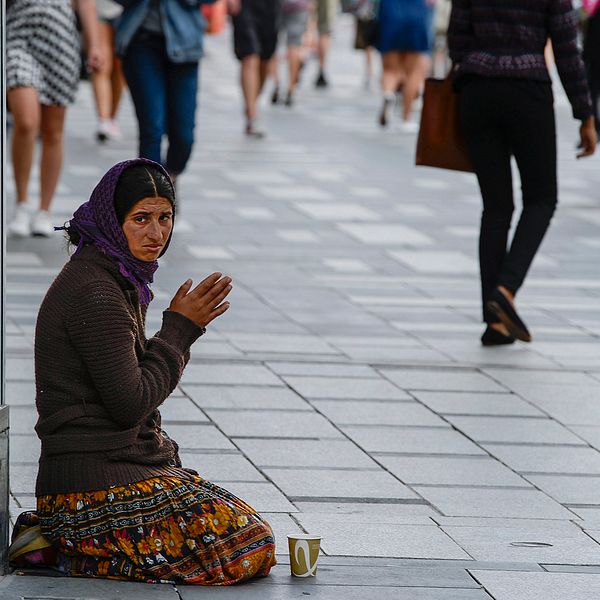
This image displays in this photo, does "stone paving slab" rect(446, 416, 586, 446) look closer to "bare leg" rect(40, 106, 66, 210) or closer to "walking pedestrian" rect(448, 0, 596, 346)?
"walking pedestrian" rect(448, 0, 596, 346)

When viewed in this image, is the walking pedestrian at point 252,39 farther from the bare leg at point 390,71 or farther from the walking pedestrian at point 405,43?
the bare leg at point 390,71

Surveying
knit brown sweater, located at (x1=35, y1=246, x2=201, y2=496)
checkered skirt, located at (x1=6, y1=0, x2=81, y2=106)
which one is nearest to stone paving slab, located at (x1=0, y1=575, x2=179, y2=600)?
knit brown sweater, located at (x1=35, y1=246, x2=201, y2=496)

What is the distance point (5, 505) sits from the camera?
13.7ft

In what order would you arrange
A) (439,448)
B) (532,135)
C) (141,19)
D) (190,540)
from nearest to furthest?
1. (190,540)
2. (439,448)
3. (532,135)
4. (141,19)

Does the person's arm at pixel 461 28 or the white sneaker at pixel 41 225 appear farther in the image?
the white sneaker at pixel 41 225

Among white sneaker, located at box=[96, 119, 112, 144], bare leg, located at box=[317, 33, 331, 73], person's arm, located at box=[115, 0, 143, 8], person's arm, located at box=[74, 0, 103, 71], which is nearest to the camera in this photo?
person's arm, located at box=[115, 0, 143, 8]

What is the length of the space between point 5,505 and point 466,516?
54.2 inches

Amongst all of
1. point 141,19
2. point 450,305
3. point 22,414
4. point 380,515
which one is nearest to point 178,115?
point 141,19

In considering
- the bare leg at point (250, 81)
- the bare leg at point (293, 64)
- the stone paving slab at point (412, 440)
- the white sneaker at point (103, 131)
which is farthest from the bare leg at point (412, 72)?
the stone paving slab at point (412, 440)

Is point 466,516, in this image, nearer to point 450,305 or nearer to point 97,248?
point 97,248

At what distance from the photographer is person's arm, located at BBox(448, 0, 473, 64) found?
7.57 metres

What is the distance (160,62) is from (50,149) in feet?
2.60

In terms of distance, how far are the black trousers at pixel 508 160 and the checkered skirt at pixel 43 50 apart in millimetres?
2775

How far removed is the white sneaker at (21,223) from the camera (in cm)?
993
